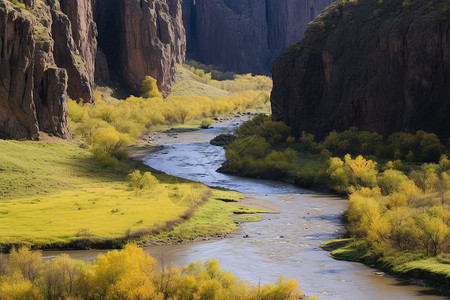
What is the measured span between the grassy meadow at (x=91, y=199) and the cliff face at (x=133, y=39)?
69451 mm

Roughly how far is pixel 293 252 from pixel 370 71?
5804 centimetres

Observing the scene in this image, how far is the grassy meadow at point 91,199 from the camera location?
155ft

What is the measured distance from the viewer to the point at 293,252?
4484 cm

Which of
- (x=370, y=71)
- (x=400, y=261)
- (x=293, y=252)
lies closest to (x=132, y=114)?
(x=370, y=71)

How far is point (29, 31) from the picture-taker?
77688mm

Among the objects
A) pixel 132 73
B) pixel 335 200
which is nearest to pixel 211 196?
pixel 335 200

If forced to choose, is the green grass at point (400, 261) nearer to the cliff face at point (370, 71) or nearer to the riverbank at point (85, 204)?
the riverbank at point (85, 204)

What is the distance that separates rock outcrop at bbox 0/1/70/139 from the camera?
245 feet

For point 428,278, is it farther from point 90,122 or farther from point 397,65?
point 90,122

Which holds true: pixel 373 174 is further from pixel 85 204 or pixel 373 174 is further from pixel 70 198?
pixel 70 198

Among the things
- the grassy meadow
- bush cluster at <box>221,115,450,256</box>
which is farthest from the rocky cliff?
bush cluster at <box>221,115,450,256</box>

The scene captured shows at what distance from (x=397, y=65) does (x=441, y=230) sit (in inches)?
2288

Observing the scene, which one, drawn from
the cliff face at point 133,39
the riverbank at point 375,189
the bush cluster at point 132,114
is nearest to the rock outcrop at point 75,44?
the bush cluster at point 132,114

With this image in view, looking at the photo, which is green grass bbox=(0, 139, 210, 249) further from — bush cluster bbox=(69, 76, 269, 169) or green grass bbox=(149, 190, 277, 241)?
bush cluster bbox=(69, 76, 269, 169)
